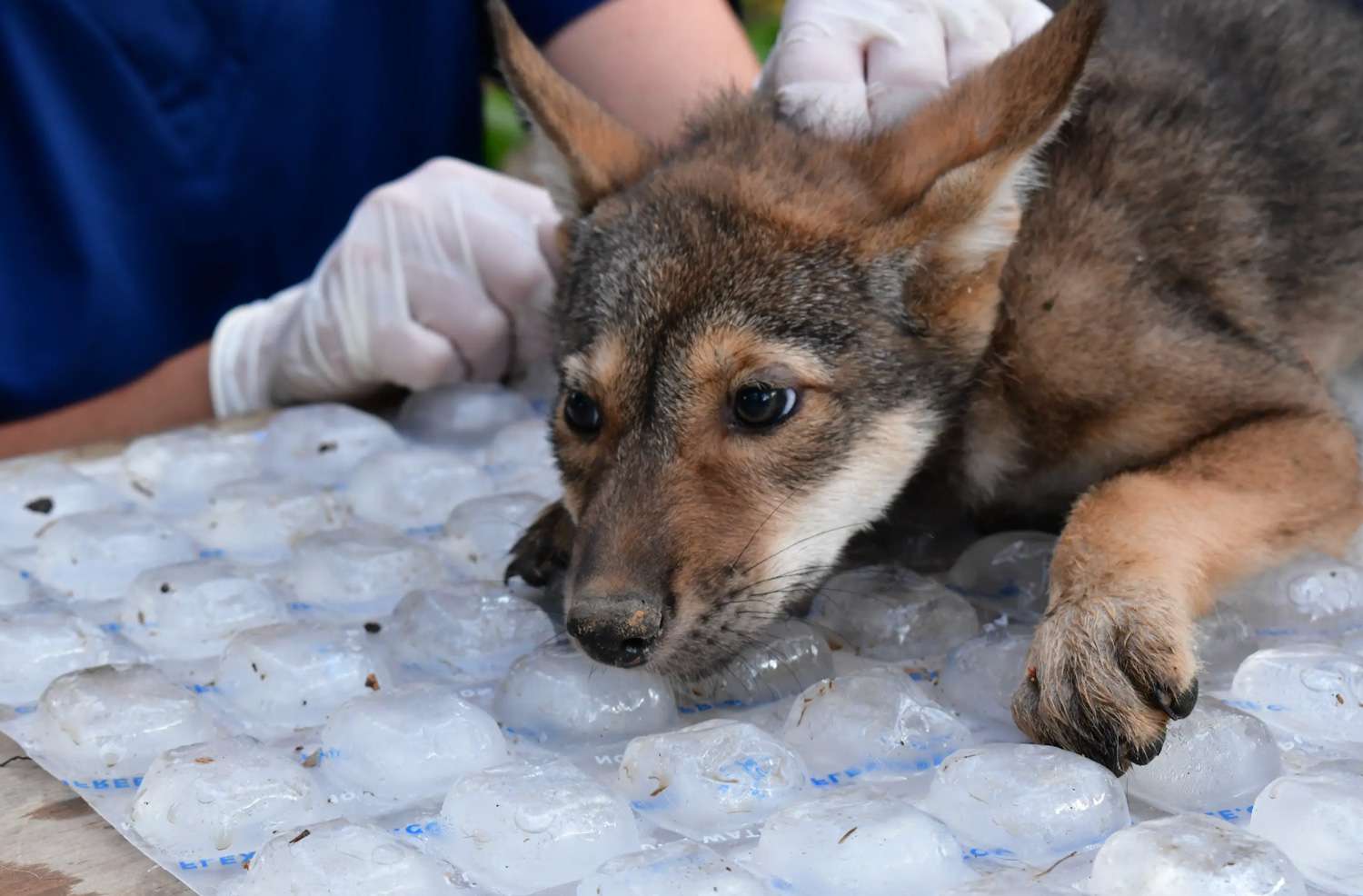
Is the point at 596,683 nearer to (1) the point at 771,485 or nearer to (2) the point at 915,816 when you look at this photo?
(1) the point at 771,485

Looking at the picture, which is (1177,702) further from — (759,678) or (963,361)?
(963,361)

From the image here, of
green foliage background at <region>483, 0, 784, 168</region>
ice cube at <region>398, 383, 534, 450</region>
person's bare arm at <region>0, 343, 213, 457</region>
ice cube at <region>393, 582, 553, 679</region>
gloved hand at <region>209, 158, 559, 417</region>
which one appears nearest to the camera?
ice cube at <region>393, 582, 553, 679</region>

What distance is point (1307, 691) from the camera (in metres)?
1.83

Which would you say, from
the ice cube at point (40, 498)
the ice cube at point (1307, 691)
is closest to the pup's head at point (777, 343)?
the ice cube at point (1307, 691)

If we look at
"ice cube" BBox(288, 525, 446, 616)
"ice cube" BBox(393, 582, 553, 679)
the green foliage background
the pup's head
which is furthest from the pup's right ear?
the green foliage background

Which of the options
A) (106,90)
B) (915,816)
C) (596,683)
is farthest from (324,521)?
(106,90)

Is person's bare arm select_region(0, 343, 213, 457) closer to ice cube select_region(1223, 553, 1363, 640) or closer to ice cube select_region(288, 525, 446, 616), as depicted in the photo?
ice cube select_region(288, 525, 446, 616)

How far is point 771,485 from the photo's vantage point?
2.12 meters

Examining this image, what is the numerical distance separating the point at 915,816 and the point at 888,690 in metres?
0.31

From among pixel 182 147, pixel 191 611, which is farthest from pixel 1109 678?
pixel 182 147

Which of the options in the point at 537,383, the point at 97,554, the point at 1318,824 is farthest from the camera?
the point at 537,383

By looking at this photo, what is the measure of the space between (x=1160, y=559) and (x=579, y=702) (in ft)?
2.91

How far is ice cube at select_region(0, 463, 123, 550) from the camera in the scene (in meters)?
2.70

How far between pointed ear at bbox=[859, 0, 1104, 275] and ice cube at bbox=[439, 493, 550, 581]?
91 cm
